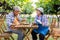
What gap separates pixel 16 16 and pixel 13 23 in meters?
0.25

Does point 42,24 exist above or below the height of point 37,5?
above

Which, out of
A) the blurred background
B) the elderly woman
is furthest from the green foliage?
the elderly woman

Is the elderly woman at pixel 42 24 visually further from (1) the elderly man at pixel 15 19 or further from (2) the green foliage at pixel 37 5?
(2) the green foliage at pixel 37 5

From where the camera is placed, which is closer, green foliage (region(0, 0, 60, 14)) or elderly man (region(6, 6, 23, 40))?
elderly man (region(6, 6, 23, 40))

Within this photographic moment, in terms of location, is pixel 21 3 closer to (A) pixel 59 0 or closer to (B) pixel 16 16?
(A) pixel 59 0

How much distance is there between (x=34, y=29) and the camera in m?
7.16

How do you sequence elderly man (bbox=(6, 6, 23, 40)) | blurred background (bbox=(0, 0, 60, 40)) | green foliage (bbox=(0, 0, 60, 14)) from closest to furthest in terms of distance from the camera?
1. elderly man (bbox=(6, 6, 23, 40))
2. blurred background (bbox=(0, 0, 60, 40))
3. green foliage (bbox=(0, 0, 60, 14))

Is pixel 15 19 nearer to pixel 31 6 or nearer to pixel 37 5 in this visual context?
pixel 37 5

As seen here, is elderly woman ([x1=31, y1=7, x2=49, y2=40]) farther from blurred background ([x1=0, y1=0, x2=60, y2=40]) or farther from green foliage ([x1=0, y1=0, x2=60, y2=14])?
green foliage ([x1=0, y1=0, x2=60, y2=14])

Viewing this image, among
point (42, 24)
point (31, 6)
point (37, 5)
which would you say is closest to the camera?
point (42, 24)

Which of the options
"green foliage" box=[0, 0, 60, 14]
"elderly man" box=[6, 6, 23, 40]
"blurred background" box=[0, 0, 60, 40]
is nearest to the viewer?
"elderly man" box=[6, 6, 23, 40]

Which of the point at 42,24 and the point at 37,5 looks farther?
the point at 37,5

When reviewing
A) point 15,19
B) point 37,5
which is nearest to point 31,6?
point 37,5

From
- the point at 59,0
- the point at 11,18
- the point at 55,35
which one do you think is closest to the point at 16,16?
the point at 11,18
